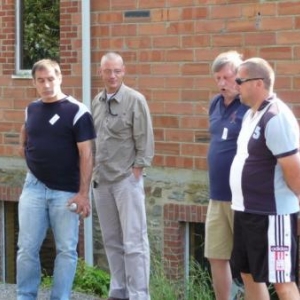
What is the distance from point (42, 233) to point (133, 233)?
714mm

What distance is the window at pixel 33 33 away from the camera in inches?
393

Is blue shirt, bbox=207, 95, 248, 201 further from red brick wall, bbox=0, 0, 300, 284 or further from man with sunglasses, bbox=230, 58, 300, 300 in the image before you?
red brick wall, bbox=0, 0, 300, 284

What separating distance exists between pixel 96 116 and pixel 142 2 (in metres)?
2.42

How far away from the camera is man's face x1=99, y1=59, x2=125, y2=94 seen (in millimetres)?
6738

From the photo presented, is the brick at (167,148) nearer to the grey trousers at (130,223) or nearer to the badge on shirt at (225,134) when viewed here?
the grey trousers at (130,223)

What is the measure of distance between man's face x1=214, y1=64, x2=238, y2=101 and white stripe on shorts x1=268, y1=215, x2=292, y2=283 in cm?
108

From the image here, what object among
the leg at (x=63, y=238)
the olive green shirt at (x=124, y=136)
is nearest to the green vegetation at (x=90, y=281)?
the leg at (x=63, y=238)

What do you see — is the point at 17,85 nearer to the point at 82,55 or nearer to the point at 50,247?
the point at 82,55

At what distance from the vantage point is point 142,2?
29.5 feet

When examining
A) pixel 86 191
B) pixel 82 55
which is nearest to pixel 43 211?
pixel 86 191

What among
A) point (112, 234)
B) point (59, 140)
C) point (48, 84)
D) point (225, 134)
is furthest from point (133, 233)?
point (48, 84)

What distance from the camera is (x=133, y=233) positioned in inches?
266

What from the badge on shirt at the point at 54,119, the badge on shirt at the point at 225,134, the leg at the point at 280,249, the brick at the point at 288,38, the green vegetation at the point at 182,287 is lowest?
the green vegetation at the point at 182,287

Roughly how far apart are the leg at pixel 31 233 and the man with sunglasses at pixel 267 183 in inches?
63.2
